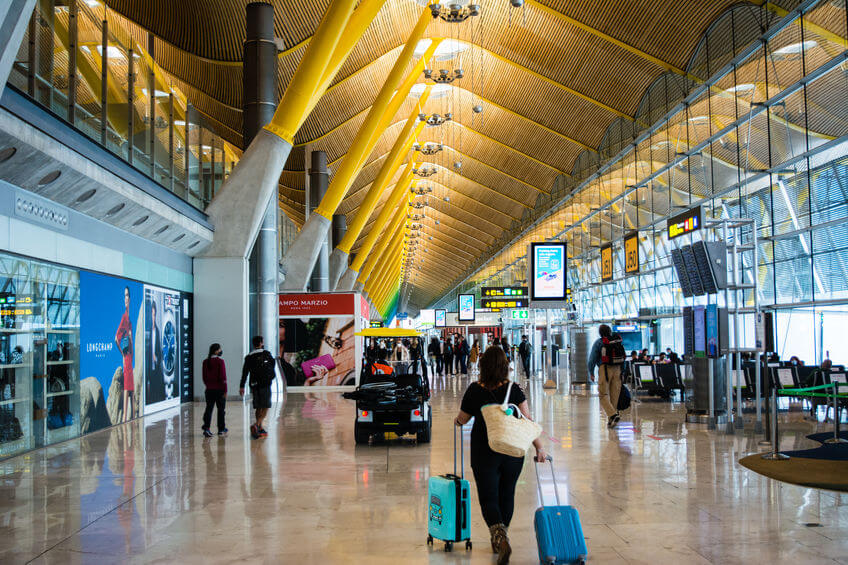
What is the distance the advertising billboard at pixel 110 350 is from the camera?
1301cm

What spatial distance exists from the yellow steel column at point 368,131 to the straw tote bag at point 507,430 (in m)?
22.0

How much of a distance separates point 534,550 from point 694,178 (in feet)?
64.3

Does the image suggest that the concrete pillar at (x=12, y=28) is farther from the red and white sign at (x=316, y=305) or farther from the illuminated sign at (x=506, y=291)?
the illuminated sign at (x=506, y=291)

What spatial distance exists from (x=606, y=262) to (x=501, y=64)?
849 centimetres

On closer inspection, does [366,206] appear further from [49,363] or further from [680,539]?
[680,539]

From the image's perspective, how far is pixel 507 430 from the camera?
5.03 meters

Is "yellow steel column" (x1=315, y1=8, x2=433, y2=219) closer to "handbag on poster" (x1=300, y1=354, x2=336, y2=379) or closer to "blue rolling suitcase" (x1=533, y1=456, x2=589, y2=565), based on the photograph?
"handbag on poster" (x1=300, y1=354, x2=336, y2=379)

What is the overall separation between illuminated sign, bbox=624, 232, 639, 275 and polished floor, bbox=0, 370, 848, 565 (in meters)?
12.9

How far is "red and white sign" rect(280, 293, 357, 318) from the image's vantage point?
81.6 ft

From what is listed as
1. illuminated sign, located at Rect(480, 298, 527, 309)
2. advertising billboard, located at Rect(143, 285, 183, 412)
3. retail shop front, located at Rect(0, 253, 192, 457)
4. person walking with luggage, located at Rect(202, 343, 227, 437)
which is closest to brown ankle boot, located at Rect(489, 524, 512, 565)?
retail shop front, located at Rect(0, 253, 192, 457)

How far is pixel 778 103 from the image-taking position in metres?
18.2

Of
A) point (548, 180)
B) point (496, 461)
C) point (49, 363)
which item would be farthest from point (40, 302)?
point (548, 180)

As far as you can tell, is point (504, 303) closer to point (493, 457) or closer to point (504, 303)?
point (504, 303)

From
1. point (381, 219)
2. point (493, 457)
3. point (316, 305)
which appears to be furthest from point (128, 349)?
point (381, 219)
